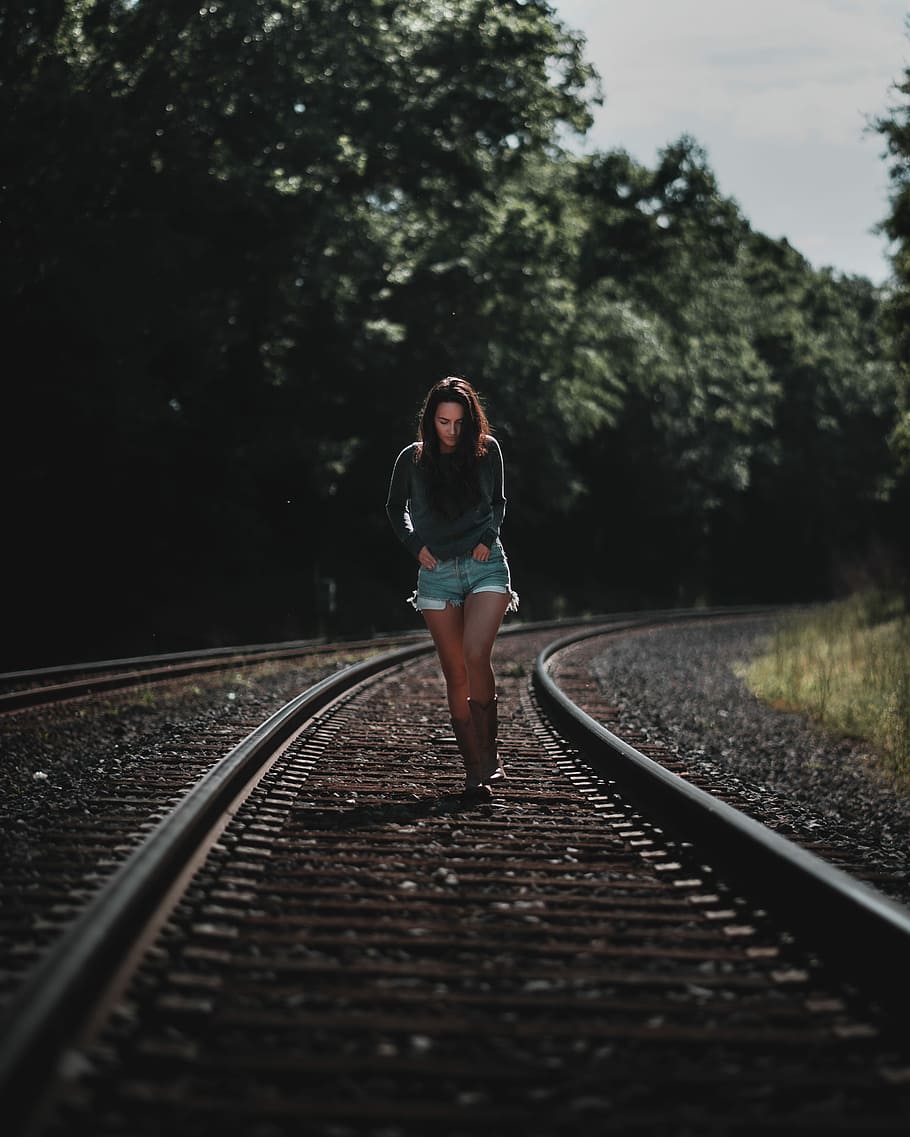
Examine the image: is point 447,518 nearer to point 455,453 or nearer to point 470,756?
point 455,453

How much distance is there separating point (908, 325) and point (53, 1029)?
2130 centimetres

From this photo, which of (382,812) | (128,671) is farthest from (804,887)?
(128,671)

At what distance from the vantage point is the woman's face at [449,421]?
5.67m

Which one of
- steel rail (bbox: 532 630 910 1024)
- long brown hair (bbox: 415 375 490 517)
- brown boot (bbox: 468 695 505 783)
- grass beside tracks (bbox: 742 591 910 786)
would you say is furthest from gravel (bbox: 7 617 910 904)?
long brown hair (bbox: 415 375 490 517)

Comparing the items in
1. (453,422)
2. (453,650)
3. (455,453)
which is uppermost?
(453,422)

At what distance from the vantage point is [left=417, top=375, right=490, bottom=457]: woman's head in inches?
223

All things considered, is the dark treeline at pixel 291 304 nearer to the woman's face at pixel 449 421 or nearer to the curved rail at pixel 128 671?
the curved rail at pixel 128 671

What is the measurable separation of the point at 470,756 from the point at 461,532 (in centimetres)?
110

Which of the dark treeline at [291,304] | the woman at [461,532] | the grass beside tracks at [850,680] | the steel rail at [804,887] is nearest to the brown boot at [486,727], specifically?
the woman at [461,532]

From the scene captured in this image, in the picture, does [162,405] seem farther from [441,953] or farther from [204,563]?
[441,953]

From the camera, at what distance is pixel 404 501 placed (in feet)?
19.5

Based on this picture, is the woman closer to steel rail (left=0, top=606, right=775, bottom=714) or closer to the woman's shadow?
the woman's shadow

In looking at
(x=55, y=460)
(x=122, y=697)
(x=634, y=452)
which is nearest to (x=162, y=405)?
(x=55, y=460)

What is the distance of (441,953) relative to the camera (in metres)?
3.49
